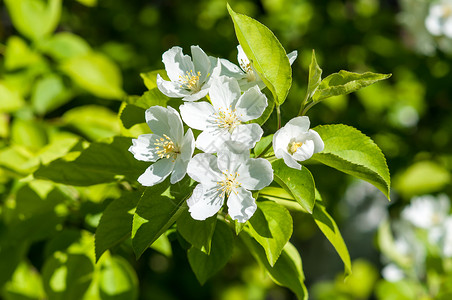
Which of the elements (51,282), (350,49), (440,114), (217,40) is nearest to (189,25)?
(217,40)

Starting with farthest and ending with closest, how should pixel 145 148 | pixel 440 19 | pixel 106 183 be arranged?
1. pixel 440 19
2. pixel 106 183
3. pixel 145 148

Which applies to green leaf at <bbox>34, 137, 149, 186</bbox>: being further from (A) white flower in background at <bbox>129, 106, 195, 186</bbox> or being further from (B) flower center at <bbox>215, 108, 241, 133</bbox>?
(B) flower center at <bbox>215, 108, 241, 133</bbox>

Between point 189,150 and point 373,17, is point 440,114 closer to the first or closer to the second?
point 373,17

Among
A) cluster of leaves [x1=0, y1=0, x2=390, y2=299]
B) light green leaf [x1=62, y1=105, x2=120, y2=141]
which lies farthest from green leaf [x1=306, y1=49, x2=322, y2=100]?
light green leaf [x1=62, y1=105, x2=120, y2=141]

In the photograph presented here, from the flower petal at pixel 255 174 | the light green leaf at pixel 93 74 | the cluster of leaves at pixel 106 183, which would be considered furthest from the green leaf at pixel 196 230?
the light green leaf at pixel 93 74

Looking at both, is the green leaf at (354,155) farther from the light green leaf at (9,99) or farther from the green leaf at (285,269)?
the light green leaf at (9,99)

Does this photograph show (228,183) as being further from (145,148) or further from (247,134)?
(145,148)

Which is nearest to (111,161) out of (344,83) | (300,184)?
(300,184)
